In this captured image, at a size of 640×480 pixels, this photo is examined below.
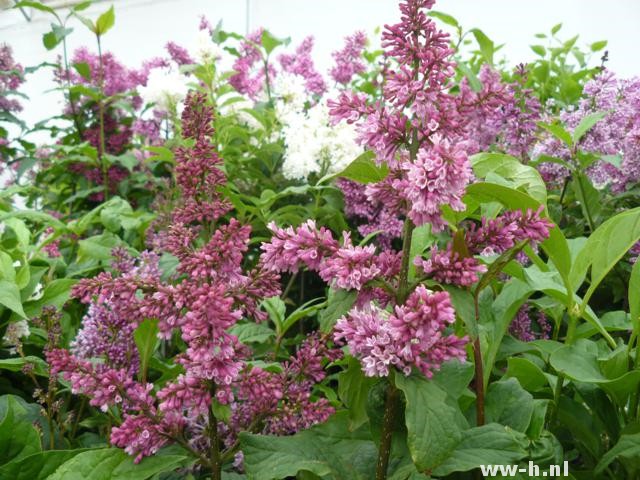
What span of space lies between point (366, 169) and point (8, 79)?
186cm

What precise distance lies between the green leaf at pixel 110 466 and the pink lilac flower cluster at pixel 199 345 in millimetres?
14

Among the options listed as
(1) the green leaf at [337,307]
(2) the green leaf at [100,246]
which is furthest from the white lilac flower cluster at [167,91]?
(1) the green leaf at [337,307]

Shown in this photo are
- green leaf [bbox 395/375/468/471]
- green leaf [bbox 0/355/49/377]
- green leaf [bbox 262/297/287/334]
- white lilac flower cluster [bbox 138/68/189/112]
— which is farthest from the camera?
white lilac flower cluster [bbox 138/68/189/112]

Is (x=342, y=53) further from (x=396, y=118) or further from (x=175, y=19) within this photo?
(x=175, y=19)

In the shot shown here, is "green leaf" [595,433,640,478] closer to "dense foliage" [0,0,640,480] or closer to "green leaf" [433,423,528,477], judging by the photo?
"dense foliage" [0,0,640,480]

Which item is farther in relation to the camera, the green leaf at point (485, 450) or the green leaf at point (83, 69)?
the green leaf at point (83, 69)

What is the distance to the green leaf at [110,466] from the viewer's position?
0.59 m

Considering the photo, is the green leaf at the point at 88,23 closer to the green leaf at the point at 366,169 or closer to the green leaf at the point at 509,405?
A: the green leaf at the point at 366,169

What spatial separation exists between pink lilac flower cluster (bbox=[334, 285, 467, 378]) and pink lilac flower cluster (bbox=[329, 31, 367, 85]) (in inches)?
51.2

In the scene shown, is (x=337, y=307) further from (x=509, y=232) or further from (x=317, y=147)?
(x=317, y=147)

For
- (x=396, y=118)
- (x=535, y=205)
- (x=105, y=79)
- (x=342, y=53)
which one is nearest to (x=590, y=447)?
(x=535, y=205)

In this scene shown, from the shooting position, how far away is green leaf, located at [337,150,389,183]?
620 mm

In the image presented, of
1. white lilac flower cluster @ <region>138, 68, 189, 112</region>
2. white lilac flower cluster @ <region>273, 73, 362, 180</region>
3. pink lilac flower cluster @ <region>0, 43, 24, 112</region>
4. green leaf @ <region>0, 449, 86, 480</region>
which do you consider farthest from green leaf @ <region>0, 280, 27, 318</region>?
pink lilac flower cluster @ <region>0, 43, 24, 112</region>

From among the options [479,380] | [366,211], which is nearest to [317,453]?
[479,380]
